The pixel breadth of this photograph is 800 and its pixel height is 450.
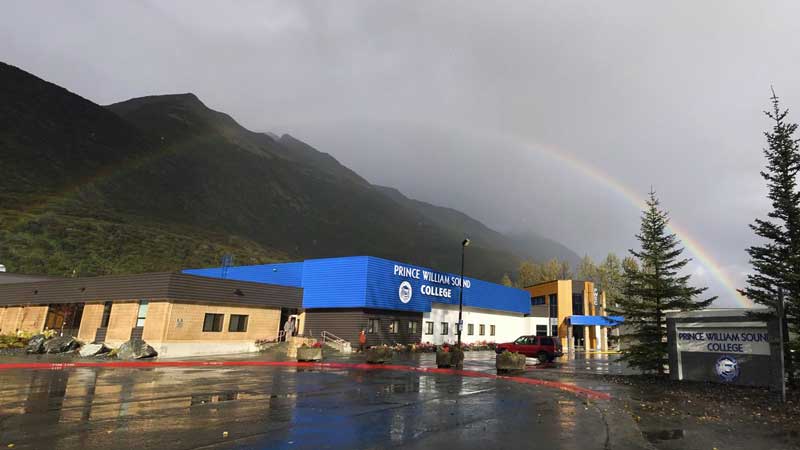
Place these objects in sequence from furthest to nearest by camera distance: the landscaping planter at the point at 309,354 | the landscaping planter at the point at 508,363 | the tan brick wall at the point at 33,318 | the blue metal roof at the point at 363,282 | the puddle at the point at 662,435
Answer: the blue metal roof at the point at 363,282, the tan brick wall at the point at 33,318, the landscaping planter at the point at 309,354, the landscaping planter at the point at 508,363, the puddle at the point at 662,435

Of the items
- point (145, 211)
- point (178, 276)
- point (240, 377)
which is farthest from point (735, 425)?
point (145, 211)

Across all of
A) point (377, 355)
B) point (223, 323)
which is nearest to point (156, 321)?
point (223, 323)

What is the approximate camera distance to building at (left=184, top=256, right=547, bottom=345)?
130ft

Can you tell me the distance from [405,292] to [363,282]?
5585 millimetres

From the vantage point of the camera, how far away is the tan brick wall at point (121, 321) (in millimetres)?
32188

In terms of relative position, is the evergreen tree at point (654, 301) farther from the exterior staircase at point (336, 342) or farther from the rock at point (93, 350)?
the rock at point (93, 350)

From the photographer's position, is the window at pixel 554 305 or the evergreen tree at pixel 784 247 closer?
the evergreen tree at pixel 784 247

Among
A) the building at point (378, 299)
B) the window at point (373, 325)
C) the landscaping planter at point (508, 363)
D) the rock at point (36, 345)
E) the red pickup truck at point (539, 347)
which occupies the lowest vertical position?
the rock at point (36, 345)

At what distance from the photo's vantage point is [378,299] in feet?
132

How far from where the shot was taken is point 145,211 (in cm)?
14050

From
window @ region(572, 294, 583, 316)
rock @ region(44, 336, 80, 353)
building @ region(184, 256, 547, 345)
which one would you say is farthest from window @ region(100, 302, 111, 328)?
window @ region(572, 294, 583, 316)

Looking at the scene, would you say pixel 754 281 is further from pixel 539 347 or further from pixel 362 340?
pixel 362 340

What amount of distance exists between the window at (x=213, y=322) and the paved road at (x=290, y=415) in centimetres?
1542

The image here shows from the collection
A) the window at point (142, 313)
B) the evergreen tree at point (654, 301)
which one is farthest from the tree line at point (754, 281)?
the window at point (142, 313)
